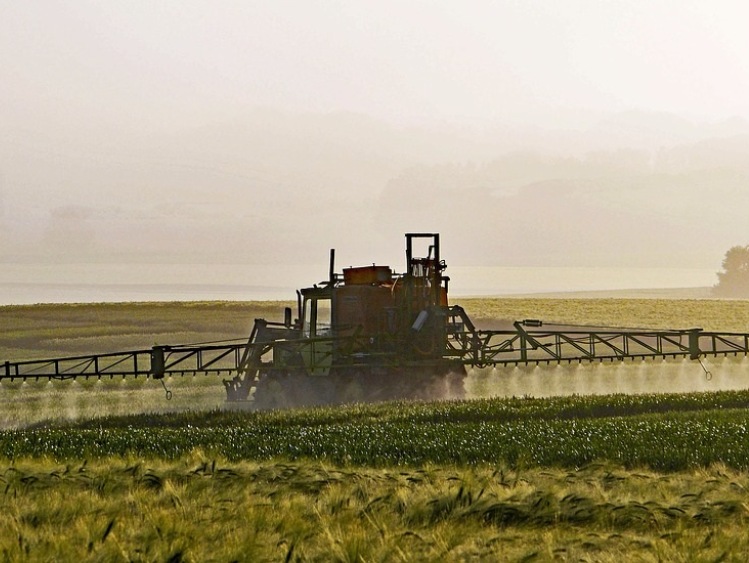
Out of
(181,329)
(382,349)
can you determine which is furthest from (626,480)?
(181,329)

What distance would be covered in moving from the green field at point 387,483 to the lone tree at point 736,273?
408ft

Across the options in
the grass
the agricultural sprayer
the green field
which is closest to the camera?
the grass

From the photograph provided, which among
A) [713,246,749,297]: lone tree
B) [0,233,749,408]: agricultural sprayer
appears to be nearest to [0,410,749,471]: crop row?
[0,233,749,408]: agricultural sprayer

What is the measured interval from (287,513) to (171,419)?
13340 mm

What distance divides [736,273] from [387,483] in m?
142

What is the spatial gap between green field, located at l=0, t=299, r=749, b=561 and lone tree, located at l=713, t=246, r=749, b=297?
124 meters

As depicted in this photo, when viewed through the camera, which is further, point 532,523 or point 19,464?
point 19,464

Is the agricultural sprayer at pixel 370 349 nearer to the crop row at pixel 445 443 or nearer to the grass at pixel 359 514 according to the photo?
the crop row at pixel 445 443

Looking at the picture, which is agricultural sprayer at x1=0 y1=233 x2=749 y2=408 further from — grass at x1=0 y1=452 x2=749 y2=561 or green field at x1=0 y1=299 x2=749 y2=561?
grass at x1=0 y1=452 x2=749 y2=561

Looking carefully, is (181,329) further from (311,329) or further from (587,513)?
(587,513)

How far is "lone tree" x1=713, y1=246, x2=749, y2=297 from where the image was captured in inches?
5600

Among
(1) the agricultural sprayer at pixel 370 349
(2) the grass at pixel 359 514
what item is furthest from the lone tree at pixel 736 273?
(2) the grass at pixel 359 514

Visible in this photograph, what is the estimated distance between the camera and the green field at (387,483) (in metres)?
8.27

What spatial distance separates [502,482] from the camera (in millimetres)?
11453
